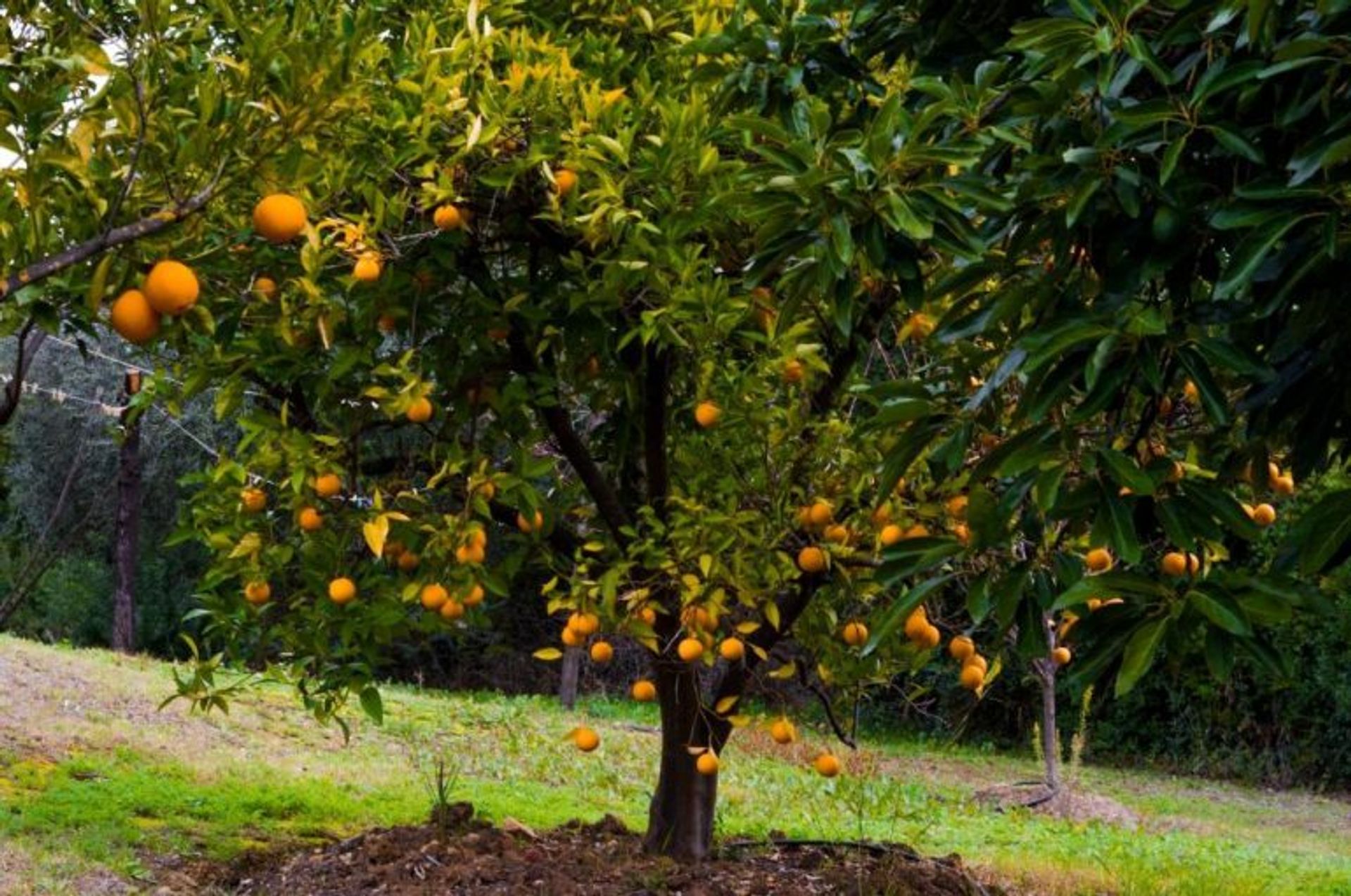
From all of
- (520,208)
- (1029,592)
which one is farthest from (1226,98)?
(520,208)

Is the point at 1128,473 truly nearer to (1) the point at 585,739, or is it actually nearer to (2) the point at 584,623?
(2) the point at 584,623

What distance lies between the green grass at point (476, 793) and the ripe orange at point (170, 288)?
2728 mm

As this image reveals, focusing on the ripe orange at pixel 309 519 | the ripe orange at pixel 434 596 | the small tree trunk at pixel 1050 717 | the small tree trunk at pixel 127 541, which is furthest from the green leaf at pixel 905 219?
the small tree trunk at pixel 127 541

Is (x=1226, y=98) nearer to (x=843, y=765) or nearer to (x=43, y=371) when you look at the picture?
(x=843, y=765)

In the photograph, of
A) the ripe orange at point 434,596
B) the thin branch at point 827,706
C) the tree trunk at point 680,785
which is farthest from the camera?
the tree trunk at point 680,785

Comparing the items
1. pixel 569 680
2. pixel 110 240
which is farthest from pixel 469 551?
pixel 569 680

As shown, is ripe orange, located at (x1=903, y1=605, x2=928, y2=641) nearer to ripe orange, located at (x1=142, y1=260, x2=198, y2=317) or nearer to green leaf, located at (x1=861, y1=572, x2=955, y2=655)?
green leaf, located at (x1=861, y1=572, x2=955, y2=655)

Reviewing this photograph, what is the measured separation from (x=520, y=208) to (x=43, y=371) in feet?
54.4

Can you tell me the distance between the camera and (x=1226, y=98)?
214 centimetres

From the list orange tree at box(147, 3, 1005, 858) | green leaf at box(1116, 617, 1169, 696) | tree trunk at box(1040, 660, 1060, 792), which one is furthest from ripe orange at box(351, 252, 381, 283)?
tree trunk at box(1040, 660, 1060, 792)

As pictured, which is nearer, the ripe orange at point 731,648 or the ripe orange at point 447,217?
the ripe orange at point 447,217

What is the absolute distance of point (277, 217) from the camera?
83.8 inches

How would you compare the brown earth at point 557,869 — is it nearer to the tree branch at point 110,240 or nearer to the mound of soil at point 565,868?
the mound of soil at point 565,868

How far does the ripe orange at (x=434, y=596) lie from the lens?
380cm
